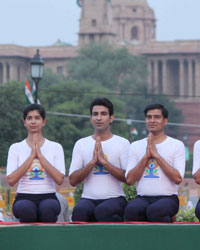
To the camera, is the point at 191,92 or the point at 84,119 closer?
the point at 84,119

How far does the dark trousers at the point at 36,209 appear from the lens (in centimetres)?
827

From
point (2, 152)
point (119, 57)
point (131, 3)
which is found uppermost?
point (131, 3)

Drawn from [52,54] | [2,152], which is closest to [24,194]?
[2,152]

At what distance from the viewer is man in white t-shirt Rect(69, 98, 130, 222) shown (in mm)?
8453

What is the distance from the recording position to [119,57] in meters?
103

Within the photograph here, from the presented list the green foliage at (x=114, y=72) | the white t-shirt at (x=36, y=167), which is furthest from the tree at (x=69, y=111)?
the white t-shirt at (x=36, y=167)

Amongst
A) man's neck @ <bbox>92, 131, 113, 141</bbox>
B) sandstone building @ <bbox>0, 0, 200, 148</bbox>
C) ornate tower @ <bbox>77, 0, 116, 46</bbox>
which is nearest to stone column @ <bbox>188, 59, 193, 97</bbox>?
sandstone building @ <bbox>0, 0, 200, 148</bbox>

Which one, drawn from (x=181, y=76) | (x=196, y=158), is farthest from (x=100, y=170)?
(x=181, y=76)

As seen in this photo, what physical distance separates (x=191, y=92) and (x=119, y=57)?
17993 mm

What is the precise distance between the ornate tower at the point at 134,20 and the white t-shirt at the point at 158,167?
143 m

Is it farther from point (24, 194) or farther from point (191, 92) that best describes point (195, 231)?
point (191, 92)

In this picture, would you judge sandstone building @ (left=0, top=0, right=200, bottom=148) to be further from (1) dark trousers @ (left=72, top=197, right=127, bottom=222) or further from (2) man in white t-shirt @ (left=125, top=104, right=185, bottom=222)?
(1) dark trousers @ (left=72, top=197, right=127, bottom=222)

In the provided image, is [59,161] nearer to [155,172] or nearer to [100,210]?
[100,210]

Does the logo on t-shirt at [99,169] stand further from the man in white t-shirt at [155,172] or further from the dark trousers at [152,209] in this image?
the dark trousers at [152,209]
